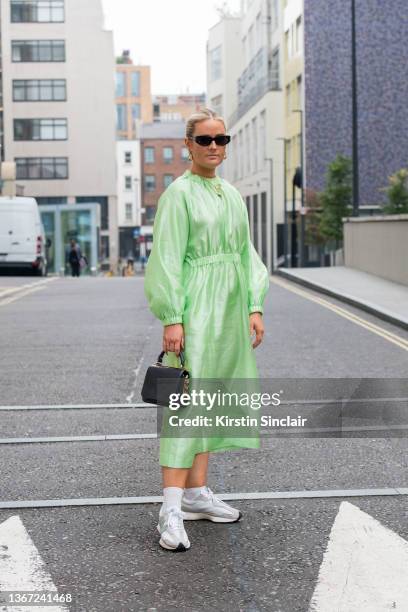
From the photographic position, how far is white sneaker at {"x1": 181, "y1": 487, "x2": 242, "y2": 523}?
446 centimetres

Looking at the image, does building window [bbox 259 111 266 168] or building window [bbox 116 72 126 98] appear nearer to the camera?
building window [bbox 259 111 266 168]

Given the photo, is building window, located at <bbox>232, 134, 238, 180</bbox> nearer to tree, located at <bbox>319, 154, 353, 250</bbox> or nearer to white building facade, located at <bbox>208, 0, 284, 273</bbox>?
white building facade, located at <bbox>208, 0, 284, 273</bbox>

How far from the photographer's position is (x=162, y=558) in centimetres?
401

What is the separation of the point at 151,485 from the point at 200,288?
4.62 feet

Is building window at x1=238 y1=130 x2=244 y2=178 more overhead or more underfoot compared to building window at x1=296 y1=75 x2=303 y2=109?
more underfoot

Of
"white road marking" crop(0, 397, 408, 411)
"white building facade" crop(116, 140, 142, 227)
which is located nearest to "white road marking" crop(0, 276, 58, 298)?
"white road marking" crop(0, 397, 408, 411)

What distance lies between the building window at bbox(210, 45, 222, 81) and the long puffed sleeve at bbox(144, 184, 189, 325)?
255 feet

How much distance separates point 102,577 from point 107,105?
66396 mm

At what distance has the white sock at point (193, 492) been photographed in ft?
14.6

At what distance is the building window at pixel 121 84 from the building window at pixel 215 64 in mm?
39774

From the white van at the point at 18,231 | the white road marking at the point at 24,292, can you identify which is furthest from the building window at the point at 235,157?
the white road marking at the point at 24,292

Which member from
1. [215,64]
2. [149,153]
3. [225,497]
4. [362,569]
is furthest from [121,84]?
[362,569]

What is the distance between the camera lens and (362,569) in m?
3.81

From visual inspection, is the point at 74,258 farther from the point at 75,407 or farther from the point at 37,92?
the point at 37,92
